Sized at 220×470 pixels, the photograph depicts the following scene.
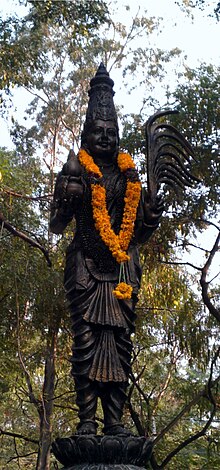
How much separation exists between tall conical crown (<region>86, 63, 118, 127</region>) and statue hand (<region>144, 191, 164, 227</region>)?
62 cm

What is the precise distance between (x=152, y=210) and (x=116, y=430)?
4.85 ft

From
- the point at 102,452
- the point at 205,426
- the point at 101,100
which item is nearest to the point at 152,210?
the point at 101,100

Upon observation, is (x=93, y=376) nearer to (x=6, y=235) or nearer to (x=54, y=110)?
(x=6, y=235)

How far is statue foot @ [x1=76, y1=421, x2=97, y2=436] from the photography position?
3.78 m

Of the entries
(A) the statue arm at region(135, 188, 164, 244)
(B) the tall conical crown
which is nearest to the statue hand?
(A) the statue arm at region(135, 188, 164, 244)

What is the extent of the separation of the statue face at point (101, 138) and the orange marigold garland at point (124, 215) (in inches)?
3.2

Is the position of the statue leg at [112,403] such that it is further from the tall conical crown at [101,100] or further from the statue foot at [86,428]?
the tall conical crown at [101,100]

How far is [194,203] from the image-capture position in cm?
899

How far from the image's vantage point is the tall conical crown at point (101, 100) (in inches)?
176

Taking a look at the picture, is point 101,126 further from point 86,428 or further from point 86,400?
point 86,428

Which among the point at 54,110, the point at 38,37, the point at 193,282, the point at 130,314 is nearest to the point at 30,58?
the point at 38,37

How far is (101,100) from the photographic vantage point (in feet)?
14.8

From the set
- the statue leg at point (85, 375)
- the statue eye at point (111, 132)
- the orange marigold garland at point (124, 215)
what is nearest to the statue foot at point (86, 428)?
the statue leg at point (85, 375)

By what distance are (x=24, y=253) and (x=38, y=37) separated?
304cm
